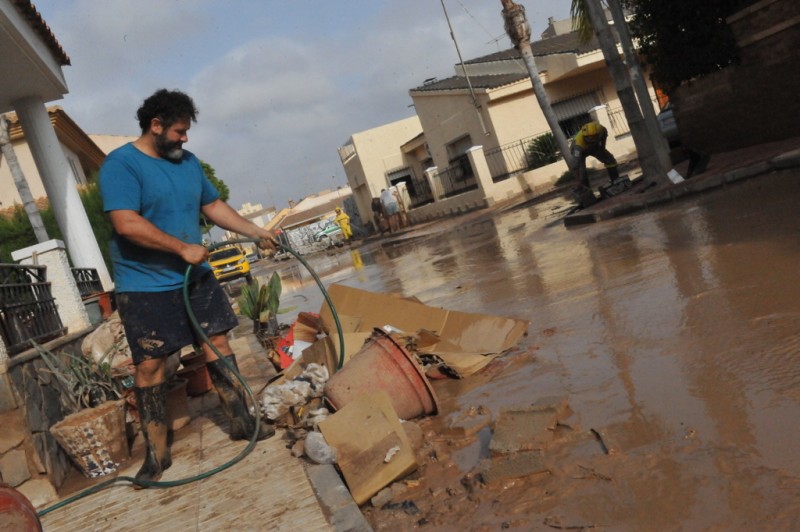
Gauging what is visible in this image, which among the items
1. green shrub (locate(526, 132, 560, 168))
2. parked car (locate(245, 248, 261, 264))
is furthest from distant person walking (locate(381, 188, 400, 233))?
parked car (locate(245, 248, 261, 264))

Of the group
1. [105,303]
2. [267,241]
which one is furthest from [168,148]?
[105,303]

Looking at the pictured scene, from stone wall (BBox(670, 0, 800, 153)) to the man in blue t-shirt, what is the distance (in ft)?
37.3

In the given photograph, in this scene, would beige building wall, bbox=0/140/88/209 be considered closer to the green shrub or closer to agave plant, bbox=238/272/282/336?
the green shrub

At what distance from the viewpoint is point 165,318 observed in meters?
4.66

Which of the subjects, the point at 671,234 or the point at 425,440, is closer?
the point at 425,440

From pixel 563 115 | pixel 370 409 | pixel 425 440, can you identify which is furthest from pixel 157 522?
pixel 563 115

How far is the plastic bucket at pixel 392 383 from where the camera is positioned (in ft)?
15.8

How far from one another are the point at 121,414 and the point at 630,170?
19.0 metres

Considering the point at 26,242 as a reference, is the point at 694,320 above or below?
below

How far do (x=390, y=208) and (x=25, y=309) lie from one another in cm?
2782

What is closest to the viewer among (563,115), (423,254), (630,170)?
(423,254)

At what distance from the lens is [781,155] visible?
37.4 feet

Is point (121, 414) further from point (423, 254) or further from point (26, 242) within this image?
point (26, 242)

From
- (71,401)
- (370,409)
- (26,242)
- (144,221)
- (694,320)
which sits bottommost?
(694,320)
